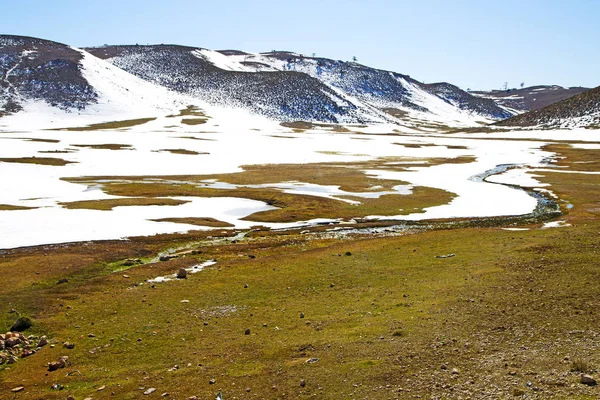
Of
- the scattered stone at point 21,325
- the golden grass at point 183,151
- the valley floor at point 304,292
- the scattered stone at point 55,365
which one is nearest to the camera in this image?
the valley floor at point 304,292

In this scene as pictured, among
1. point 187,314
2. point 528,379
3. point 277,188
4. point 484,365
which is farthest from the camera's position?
point 277,188

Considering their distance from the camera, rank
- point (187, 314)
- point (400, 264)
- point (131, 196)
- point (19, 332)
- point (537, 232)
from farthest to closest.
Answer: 1. point (131, 196)
2. point (537, 232)
3. point (400, 264)
4. point (187, 314)
5. point (19, 332)

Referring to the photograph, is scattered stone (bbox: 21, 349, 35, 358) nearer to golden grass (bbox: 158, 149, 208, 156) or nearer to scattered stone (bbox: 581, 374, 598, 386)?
scattered stone (bbox: 581, 374, 598, 386)

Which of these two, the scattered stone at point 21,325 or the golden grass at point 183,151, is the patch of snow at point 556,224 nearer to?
the scattered stone at point 21,325

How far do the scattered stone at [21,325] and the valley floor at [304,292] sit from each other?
0.76 m

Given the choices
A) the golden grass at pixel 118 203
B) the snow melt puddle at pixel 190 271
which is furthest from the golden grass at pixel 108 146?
the snow melt puddle at pixel 190 271

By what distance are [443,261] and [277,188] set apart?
38.7m

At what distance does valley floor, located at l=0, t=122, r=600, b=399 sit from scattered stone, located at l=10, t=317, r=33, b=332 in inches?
29.7

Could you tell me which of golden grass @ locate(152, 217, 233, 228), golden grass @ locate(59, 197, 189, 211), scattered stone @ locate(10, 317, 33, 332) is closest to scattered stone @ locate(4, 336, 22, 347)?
scattered stone @ locate(10, 317, 33, 332)

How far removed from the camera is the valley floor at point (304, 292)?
15.5 m

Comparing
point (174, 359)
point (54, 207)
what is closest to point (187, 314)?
point (174, 359)

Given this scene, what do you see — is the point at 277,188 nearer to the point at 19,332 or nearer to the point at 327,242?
Result: the point at 327,242

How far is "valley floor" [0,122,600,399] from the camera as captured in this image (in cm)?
1555

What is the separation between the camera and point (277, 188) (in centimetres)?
6700
